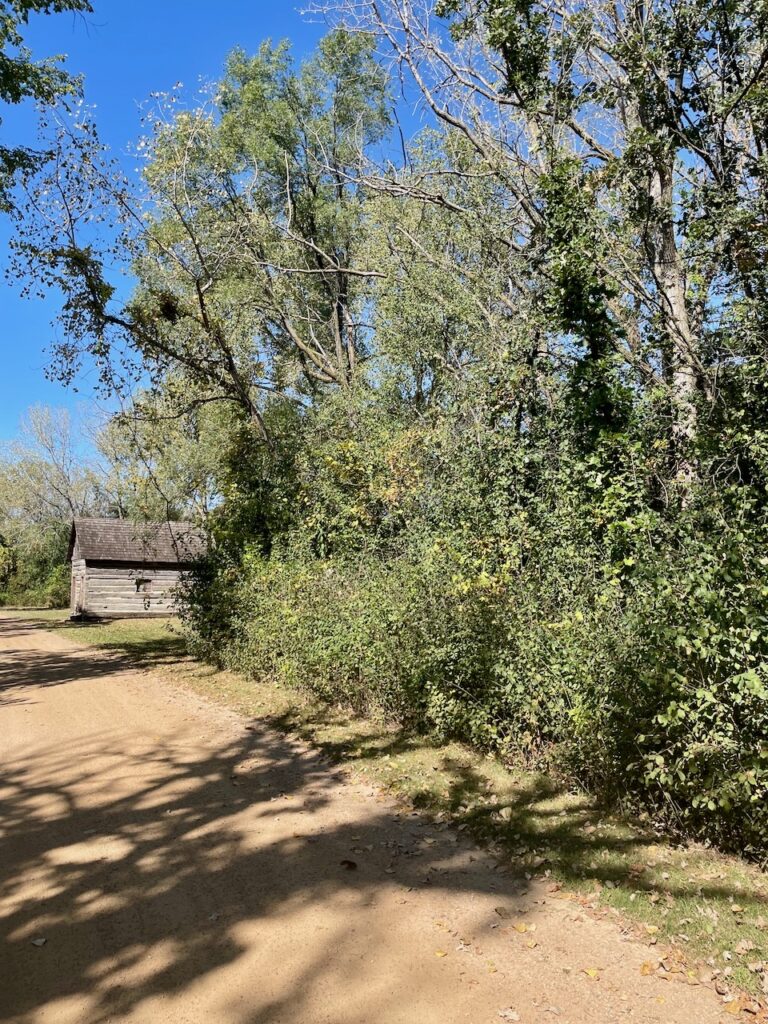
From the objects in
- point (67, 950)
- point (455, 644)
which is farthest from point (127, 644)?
point (67, 950)

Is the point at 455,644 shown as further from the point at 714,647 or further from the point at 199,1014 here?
the point at 199,1014

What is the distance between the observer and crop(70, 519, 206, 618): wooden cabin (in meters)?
31.8

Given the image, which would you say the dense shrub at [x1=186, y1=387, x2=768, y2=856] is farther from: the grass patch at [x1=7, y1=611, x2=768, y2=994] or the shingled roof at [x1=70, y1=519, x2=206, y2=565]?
the shingled roof at [x1=70, y1=519, x2=206, y2=565]

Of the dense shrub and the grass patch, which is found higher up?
the dense shrub

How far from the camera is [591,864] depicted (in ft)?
15.4

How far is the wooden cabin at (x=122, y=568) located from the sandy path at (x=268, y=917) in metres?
26.6

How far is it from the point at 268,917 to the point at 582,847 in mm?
2328

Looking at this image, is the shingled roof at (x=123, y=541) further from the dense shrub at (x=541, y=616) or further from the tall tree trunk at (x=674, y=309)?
the tall tree trunk at (x=674, y=309)

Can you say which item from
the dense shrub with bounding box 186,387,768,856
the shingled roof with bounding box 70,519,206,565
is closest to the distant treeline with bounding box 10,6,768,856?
the dense shrub with bounding box 186,387,768,856

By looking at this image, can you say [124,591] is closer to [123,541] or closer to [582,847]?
[123,541]

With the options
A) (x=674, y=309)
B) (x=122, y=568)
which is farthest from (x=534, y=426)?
(x=122, y=568)

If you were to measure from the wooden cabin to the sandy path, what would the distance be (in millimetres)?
26568

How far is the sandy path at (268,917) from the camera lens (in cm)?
329

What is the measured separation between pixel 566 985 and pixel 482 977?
16.6 inches
